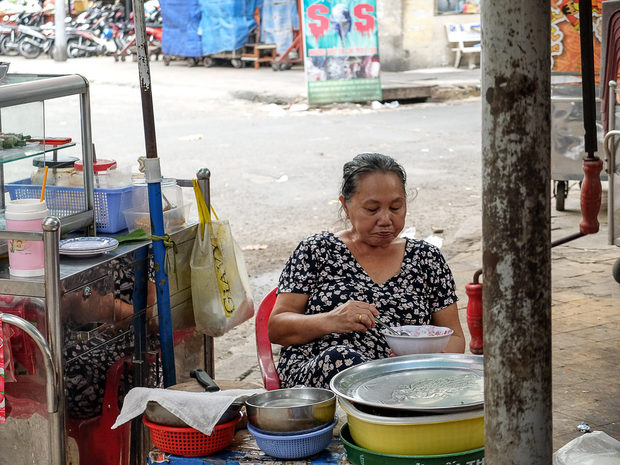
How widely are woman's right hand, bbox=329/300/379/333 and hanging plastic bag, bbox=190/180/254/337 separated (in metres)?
0.56

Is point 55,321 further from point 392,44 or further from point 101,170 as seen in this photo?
point 392,44

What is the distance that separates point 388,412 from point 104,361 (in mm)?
1097

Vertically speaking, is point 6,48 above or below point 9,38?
below

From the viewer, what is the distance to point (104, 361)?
2729mm

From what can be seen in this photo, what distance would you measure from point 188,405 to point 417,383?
0.57 m

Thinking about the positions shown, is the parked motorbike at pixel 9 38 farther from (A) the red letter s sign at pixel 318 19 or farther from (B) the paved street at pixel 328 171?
(A) the red letter s sign at pixel 318 19

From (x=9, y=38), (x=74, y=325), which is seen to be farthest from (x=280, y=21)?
(x=74, y=325)

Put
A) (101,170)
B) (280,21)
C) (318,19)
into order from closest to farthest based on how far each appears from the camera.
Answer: (101,170) → (318,19) → (280,21)

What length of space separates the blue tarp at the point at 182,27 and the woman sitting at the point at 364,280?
674 inches

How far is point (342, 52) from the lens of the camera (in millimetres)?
13148

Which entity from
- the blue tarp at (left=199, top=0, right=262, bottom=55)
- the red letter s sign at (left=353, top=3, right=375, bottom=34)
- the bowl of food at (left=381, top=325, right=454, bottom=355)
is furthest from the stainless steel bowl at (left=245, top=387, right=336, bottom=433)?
the blue tarp at (left=199, top=0, right=262, bottom=55)

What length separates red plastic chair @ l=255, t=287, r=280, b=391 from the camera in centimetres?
287

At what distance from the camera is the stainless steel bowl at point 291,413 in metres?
2.11

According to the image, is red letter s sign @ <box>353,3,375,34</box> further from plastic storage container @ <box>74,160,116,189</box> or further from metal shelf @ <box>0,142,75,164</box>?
metal shelf @ <box>0,142,75,164</box>
